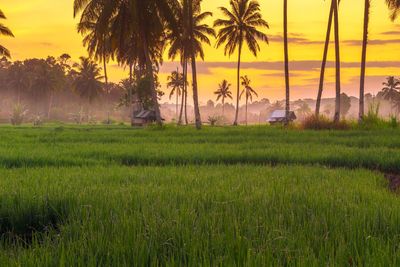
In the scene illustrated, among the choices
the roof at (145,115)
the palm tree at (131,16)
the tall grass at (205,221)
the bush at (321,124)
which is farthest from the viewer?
the roof at (145,115)

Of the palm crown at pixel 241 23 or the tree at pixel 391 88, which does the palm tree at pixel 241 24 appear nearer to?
the palm crown at pixel 241 23

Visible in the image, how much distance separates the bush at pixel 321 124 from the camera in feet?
74.1

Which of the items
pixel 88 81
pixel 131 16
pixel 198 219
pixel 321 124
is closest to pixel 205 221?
pixel 198 219

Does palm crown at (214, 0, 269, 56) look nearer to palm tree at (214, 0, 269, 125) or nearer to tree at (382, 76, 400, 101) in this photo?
palm tree at (214, 0, 269, 125)

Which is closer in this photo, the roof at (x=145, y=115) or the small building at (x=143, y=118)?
the roof at (x=145, y=115)

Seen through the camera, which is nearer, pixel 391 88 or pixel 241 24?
pixel 241 24

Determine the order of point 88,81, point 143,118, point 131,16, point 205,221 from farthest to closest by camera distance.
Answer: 1. point 88,81
2. point 143,118
3. point 131,16
4. point 205,221

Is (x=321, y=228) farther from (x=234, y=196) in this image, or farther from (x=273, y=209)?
(x=234, y=196)

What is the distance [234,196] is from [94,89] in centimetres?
7083

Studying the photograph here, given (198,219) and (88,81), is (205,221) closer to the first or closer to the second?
(198,219)

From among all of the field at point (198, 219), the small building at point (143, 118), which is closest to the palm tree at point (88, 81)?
the small building at point (143, 118)

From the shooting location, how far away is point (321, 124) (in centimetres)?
2353

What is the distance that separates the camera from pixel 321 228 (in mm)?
3539

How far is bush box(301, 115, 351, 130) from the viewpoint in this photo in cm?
2258
